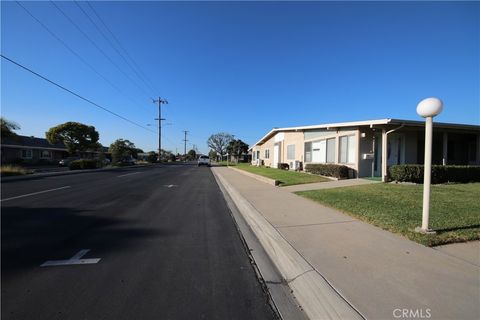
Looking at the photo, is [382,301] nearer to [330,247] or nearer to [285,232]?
[330,247]

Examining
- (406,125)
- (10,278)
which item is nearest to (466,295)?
(10,278)

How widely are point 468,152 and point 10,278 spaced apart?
80.5 ft

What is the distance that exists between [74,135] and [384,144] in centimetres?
5296

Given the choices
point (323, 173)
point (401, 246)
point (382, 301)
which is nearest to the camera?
point (382, 301)

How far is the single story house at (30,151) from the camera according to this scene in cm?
4378

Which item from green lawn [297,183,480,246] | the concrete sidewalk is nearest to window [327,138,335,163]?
green lawn [297,183,480,246]

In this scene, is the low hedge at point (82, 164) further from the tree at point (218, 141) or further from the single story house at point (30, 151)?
the tree at point (218, 141)

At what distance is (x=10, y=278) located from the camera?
4.12 m

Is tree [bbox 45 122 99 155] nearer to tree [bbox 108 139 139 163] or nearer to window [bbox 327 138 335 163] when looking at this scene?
tree [bbox 108 139 139 163]

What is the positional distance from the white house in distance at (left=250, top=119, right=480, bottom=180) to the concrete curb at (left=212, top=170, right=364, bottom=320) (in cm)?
1141

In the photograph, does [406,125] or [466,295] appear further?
[406,125]

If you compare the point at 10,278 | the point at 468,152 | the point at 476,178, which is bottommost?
the point at 10,278

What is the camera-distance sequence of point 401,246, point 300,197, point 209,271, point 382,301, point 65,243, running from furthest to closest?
point 300,197 < point 65,243 < point 401,246 < point 209,271 < point 382,301

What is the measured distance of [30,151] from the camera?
51.7m
